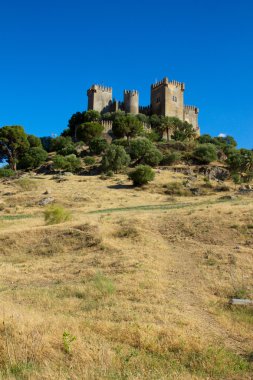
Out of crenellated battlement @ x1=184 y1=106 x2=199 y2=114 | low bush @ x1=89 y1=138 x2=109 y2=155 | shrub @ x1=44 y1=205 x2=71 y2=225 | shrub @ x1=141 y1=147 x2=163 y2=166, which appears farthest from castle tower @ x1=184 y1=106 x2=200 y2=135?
shrub @ x1=44 y1=205 x2=71 y2=225

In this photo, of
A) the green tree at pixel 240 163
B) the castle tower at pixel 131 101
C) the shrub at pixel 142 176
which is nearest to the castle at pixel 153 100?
the castle tower at pixel 131 101

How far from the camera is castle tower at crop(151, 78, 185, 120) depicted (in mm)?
72438

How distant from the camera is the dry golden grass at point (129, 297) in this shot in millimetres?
6016

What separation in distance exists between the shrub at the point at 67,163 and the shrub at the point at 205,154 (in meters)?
17.4

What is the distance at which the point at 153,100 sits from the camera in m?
76.0

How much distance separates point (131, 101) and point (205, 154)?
1037 inches

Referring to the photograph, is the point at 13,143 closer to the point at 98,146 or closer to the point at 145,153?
the point at 98,146

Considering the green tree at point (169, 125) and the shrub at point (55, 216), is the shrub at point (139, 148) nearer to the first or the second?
the green tree at point (169, 125)

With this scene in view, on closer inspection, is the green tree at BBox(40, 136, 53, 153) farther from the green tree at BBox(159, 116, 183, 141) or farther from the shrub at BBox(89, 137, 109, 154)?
the green tree at BBox(159, 116, 183, 141)

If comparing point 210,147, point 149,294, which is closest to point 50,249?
point 149,294

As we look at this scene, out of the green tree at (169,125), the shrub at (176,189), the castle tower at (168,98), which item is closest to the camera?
the shrub at (176,189)

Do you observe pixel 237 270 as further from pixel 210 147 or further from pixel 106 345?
pixel 210 147

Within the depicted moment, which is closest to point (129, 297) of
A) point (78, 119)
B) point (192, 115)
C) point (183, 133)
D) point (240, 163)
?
point (240, 163)

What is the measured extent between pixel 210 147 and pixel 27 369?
51866 millimetres
